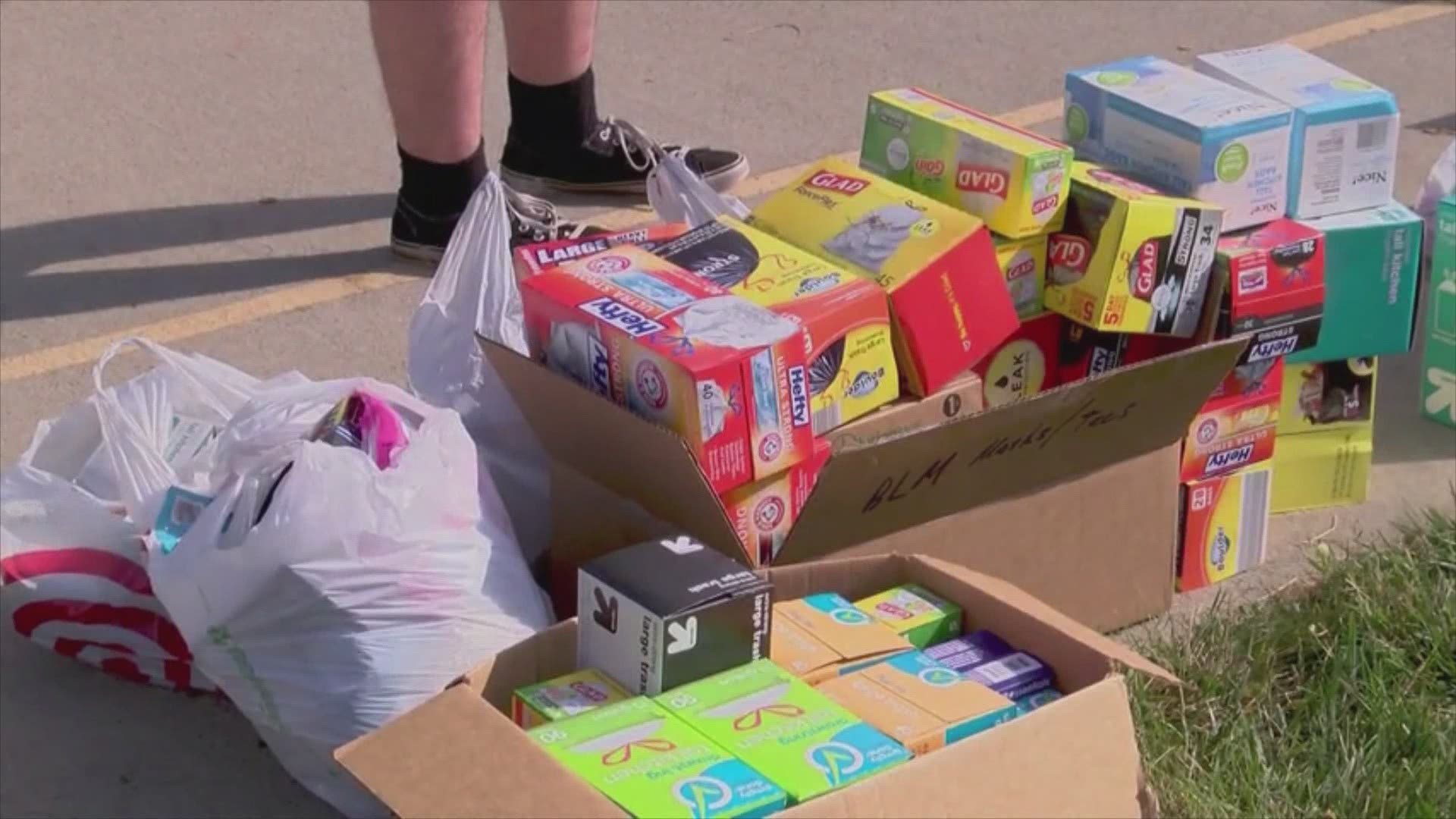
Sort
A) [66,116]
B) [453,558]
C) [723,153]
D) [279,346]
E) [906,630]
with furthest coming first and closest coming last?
[66,116]
[723,153]
[279,346]
[453,558]
[906,630]

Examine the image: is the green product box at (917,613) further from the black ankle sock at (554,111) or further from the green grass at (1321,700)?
the black ankle sock at (554,111)

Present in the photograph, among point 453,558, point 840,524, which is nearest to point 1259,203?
point 840,524

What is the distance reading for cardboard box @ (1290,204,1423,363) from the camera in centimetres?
325

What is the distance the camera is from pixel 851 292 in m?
2.80

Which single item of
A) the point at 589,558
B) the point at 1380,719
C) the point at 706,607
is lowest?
the point at 1380,719

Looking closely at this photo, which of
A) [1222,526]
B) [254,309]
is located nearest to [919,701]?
[1222,526]

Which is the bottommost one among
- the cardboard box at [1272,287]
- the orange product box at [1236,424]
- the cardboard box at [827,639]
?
the orange product box at [1236,424]

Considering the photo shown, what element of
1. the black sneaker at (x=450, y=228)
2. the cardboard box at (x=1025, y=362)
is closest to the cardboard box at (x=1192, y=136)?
the cardboard box at (x=1025, y=362)

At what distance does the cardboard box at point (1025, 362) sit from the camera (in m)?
3.09

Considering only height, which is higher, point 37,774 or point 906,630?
point 906,630

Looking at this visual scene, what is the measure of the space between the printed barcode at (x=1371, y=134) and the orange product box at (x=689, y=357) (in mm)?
1093

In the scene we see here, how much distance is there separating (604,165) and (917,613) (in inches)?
85.8

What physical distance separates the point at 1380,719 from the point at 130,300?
2496 mm

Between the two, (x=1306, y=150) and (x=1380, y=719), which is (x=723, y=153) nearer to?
(x=1306, y=150)
